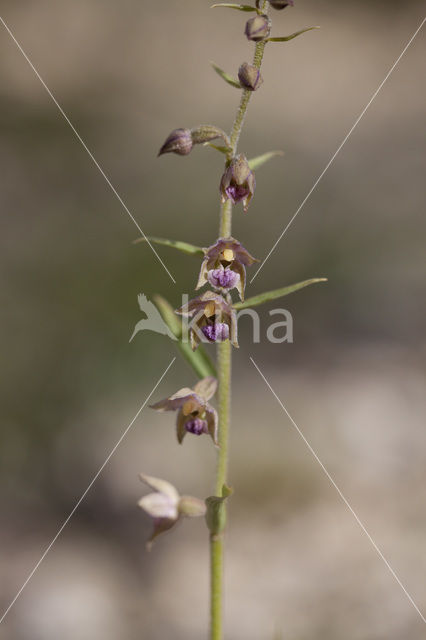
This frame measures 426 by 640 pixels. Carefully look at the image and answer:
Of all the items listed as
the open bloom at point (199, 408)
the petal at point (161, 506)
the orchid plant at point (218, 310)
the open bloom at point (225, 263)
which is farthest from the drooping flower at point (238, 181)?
the petal at point (161, 506)

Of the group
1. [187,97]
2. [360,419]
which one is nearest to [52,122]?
[187,97]

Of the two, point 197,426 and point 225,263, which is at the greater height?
point 225,263

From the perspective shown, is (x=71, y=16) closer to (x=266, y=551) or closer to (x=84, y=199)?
(x=84, y=199)

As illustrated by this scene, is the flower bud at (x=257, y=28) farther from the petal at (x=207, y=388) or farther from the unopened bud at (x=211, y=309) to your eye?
the petal at (x=207, y=388)

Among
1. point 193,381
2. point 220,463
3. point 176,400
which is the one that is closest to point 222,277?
point 176,400

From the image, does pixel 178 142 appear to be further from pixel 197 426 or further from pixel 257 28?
pixel 197 426

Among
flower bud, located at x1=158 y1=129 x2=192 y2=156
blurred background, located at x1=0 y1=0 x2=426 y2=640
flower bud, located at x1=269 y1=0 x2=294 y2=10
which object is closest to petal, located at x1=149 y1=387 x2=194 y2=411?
flower bud, located at x1=158 y1=129 x2=192 y2=156
